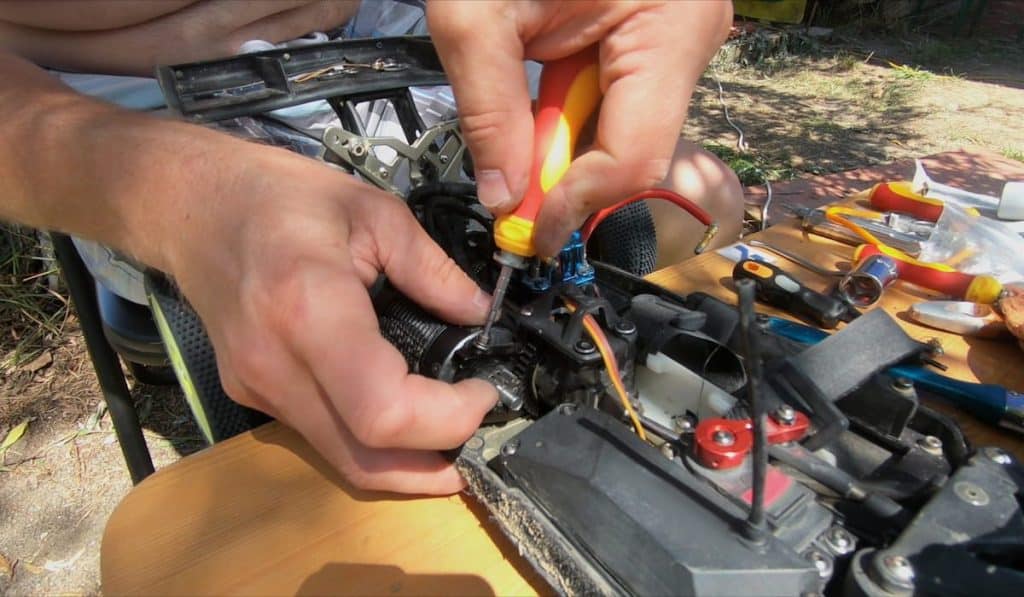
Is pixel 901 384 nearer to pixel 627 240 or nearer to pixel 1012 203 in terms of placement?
pixel 627 240

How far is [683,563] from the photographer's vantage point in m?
0.46

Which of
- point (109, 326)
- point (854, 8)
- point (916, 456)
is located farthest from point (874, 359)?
point (854, 8)

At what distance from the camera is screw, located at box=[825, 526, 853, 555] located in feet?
1.66

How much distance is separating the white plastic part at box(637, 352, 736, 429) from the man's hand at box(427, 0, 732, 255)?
163 millimetres

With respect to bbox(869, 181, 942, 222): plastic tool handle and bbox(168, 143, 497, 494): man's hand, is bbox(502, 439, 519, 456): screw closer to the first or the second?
bbox(168, 143, 497, 494): man's hand

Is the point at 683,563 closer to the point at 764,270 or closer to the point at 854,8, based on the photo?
the point at 764,270

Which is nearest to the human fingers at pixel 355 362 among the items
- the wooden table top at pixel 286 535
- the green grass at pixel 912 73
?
the wooden table top at pixel 286 535

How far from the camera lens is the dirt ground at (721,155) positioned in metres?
1.50

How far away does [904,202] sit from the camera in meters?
1.21

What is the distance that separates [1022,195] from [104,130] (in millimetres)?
1414

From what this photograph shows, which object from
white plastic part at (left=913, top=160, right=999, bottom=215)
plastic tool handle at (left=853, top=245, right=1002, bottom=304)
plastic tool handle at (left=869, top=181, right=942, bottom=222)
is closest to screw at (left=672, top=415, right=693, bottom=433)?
plastic tool handle at (left=853, top=245, right=1002, bottom=304)

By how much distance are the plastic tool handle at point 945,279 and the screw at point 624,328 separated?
1.86ft

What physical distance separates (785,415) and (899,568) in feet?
0.49

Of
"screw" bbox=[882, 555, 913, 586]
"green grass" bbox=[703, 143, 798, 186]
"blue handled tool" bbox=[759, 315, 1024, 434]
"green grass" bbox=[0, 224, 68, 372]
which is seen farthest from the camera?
"green grass" bbox=[703, 143, 798, 186]
